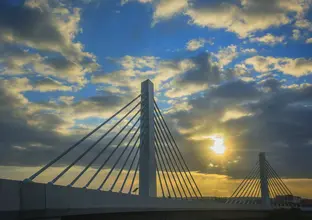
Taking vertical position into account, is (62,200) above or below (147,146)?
below

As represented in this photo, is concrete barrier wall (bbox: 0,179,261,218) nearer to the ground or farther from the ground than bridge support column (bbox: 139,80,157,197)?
nearer to the ground

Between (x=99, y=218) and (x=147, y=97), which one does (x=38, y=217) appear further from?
(x=147, y=97)

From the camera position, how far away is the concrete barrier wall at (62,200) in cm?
1277

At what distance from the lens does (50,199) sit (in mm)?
14695

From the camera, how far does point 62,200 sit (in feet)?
50.9

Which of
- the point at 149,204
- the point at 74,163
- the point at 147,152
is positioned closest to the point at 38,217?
the point at 74,163

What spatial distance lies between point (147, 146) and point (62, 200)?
12.5 meters

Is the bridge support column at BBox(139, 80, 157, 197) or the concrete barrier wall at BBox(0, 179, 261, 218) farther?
the bridge support column at BBox(139, 80, 157, 197)

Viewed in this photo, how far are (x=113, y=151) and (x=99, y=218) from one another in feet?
11.2

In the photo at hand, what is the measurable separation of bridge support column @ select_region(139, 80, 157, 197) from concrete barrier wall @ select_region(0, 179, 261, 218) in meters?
1.49

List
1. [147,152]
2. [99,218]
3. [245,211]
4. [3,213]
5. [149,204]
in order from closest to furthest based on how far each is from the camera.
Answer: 1. [3,213]
2. [99,218]
3. [149,204]
4. [147,152]
5. [245,211]

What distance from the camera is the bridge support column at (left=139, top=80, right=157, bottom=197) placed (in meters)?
26.5

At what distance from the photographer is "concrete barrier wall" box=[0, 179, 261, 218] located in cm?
1277

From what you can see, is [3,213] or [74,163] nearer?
[3,213]
